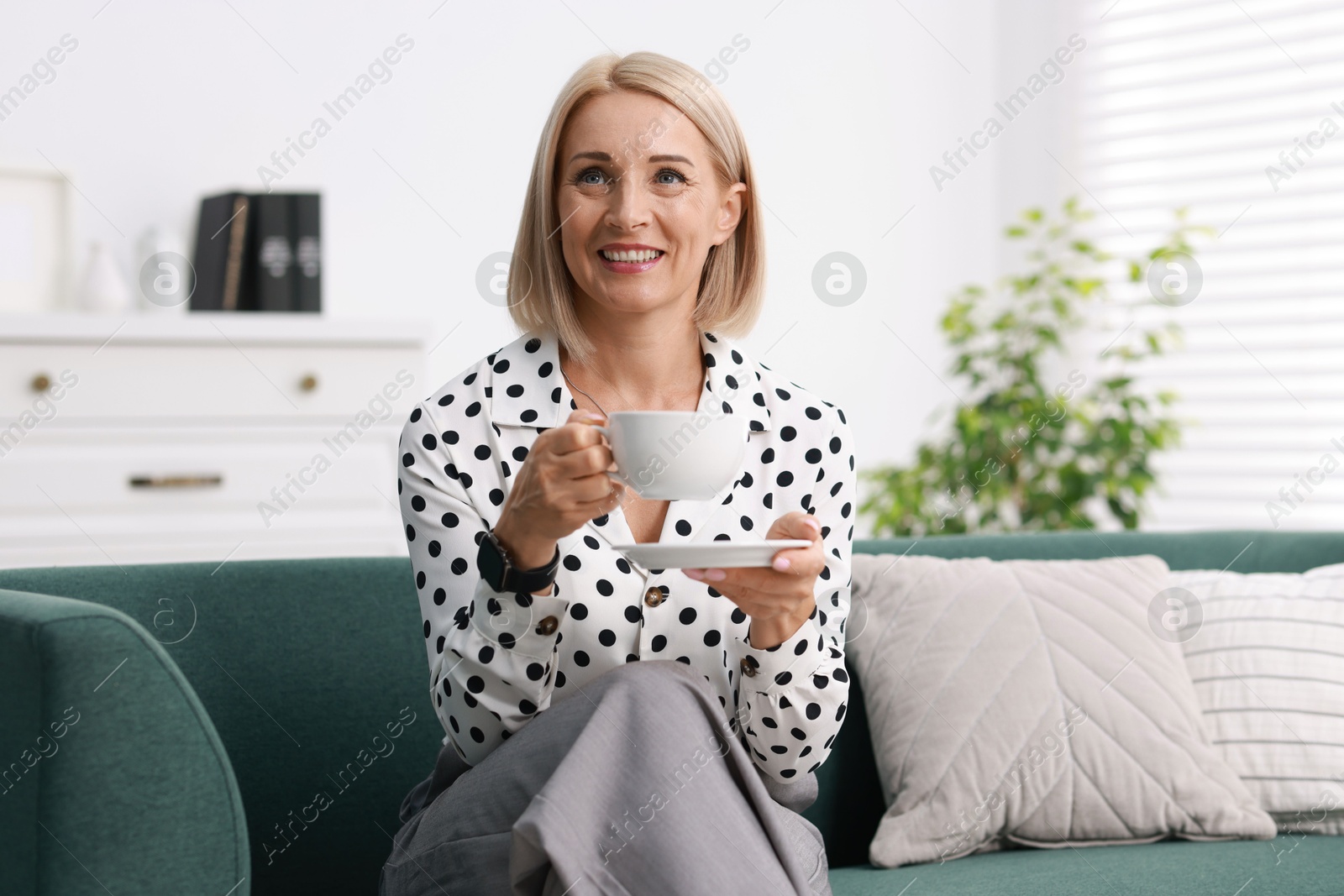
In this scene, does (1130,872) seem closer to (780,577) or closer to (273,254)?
(780,577)

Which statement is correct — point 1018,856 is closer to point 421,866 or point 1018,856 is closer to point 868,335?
point 421,866

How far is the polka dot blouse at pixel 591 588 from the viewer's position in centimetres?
125

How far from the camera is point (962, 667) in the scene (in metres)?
1.69

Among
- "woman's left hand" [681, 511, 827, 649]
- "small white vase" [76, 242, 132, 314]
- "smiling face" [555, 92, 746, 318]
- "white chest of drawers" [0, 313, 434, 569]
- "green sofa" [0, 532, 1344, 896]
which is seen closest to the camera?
"woman's left hand" [681, 511, 827, 649]

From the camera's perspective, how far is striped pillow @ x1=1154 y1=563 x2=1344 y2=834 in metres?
1.70

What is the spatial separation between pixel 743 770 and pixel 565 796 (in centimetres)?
19

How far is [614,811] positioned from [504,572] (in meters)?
0.24

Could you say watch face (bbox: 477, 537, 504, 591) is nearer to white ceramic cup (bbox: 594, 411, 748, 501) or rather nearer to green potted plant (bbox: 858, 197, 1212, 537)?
white ceramic cup (bbox: 594, 411, 748, 501)

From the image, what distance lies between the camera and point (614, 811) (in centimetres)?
107

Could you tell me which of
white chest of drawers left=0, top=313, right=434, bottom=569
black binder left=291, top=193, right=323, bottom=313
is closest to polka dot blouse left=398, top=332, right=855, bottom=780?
white chest of drawers left=0, top=313, right=434, bottom=569

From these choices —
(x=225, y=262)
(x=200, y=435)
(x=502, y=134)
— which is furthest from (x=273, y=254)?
(x=502, y=134)

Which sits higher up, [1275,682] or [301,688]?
[1275,682]

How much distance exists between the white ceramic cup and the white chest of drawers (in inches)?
64.3

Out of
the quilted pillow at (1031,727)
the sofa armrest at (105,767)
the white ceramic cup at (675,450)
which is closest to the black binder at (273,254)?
the quilted pillow at (1031,727)
